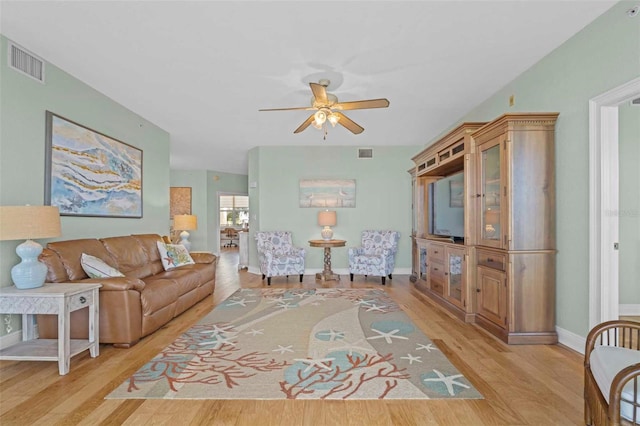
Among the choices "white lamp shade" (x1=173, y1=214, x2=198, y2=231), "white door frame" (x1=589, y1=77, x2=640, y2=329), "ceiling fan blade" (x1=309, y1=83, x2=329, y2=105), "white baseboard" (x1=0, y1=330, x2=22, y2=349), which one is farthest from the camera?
"white lamp shade" (x1=173, y1=214, x2=198, y2=231)

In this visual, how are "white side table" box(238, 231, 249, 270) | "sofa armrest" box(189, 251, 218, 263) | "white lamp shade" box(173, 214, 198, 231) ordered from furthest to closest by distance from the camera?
"white side table" box(238, 231, 249, 270)
"white lamp shade" box(173, 214, 198, 231)
"sofa armrest" box(189, 251, 218, 263)

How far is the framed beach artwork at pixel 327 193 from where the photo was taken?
701cm

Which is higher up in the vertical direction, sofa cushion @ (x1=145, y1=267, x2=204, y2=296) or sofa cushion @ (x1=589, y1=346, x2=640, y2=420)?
sofa cushion @ (x1=589, y1=346, x2=640, y2=420)

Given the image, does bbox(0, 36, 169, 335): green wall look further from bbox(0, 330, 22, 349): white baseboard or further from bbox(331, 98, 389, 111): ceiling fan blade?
bbox(331, 98, 389, 111): ceiling fan blade

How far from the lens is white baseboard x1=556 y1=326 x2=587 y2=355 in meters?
2.77

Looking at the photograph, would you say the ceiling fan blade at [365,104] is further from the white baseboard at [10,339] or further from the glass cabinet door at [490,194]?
the white baseboard at [10,339]

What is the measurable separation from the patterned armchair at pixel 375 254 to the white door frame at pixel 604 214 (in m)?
3.45

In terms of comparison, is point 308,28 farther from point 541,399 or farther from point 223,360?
point 541,399

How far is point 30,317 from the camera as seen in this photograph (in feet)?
9.61

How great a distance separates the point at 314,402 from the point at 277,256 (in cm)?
419

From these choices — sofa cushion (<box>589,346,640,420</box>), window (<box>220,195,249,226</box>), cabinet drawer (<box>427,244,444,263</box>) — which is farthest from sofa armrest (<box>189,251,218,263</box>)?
window (<box>220,195,249,226</box>)

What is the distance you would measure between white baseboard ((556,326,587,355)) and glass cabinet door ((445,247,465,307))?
3.24 feet

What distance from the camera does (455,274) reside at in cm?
404

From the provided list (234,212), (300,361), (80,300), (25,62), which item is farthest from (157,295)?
(234,212)
